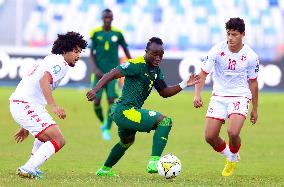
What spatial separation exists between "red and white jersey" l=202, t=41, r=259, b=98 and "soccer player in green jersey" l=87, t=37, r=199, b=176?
111cm

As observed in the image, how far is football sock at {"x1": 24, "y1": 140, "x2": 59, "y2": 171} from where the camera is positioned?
457 inches

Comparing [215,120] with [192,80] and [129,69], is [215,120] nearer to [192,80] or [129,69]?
[192,80]

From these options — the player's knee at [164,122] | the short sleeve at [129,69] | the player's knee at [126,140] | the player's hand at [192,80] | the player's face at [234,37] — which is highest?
the player's face at [234,37]

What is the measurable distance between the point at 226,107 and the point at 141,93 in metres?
1.75

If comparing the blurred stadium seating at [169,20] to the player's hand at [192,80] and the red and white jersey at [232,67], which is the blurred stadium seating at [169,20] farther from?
the player's hand at [192,80]

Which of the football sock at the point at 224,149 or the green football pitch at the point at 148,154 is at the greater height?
the football sock at the point at 224,149

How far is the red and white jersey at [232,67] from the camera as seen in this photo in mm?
13477

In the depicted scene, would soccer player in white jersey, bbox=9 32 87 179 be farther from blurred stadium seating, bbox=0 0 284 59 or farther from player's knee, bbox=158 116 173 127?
blurred stadium seating, bbox=0 0 284 59

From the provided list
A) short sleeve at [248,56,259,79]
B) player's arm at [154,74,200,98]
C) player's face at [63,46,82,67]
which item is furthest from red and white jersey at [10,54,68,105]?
short sleeve at [248,56,259,79]

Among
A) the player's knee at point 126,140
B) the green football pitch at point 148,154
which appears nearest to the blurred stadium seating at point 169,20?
the green football pitch at point 148,154

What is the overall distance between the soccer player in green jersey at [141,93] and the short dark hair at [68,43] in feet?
1.92

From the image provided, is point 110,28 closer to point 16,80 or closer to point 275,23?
point 16,80

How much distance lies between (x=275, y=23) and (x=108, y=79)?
31.3 metres

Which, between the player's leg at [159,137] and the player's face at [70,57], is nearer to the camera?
the player's leg at [159,137]
